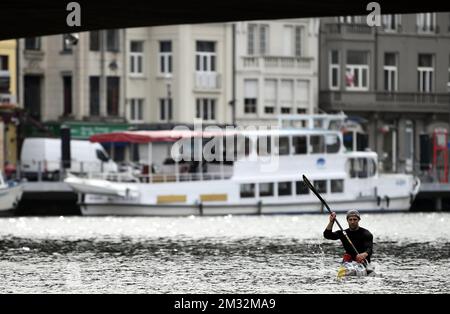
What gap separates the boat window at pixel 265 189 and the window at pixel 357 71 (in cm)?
2779

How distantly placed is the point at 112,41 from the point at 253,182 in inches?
978

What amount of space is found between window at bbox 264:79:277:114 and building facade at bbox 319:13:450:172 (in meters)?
Answer: 3.30

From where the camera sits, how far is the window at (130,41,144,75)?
101312mm

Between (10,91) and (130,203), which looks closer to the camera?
(130,203)

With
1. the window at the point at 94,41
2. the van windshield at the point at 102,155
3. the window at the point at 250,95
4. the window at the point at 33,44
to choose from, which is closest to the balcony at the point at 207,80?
the window at the point at 250,95

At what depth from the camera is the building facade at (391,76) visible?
10588cm

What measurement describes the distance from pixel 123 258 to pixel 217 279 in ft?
28.2

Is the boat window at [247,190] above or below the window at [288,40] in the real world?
below

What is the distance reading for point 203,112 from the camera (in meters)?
102

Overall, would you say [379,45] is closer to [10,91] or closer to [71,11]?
[10,91]

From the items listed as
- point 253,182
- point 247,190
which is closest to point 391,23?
point 247,190

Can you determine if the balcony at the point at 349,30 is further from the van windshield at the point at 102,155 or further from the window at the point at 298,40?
the van windshield at the point at 102,155
